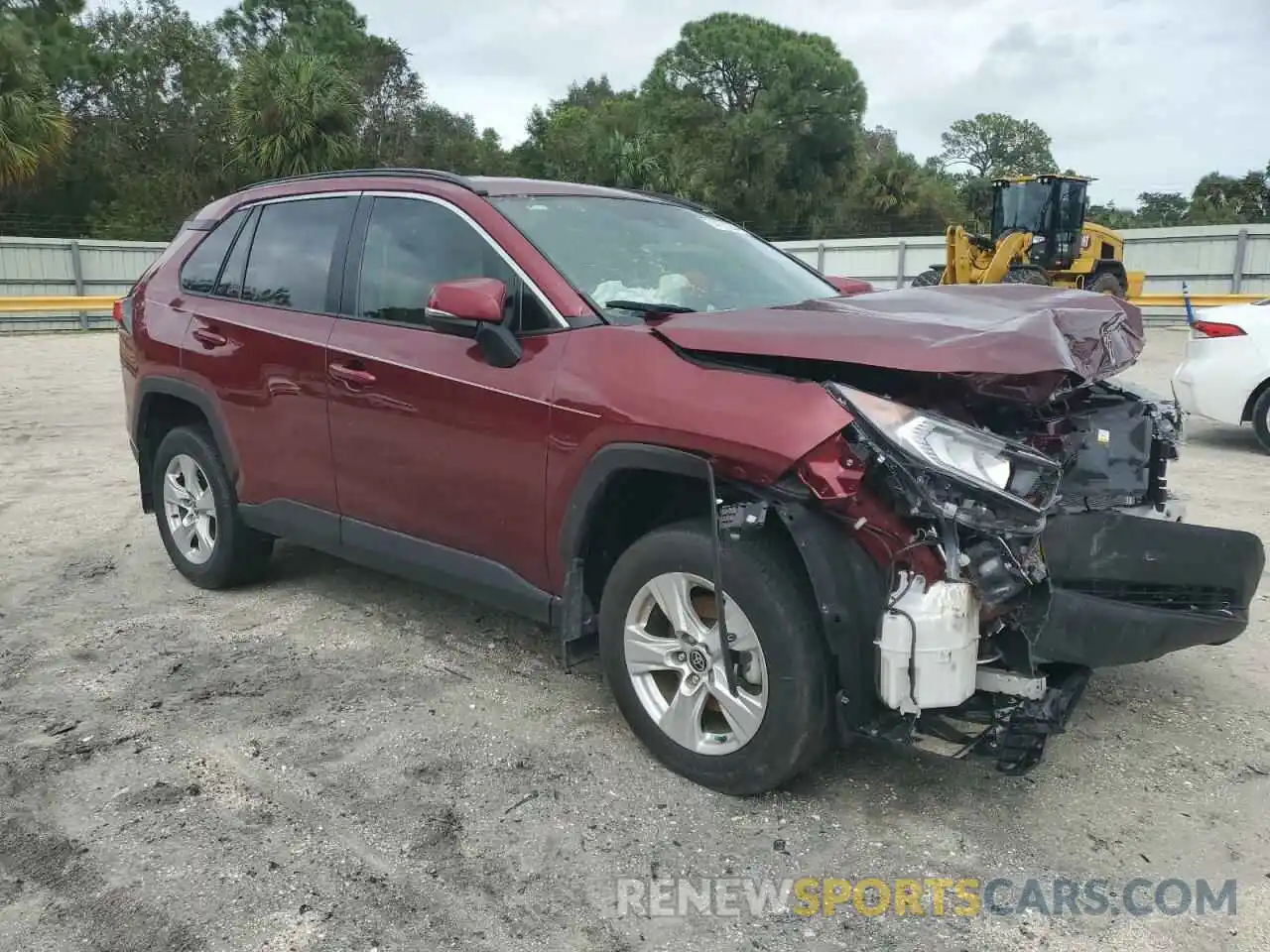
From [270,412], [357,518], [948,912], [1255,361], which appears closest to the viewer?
[948,912]

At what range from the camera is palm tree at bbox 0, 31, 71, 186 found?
943 inches

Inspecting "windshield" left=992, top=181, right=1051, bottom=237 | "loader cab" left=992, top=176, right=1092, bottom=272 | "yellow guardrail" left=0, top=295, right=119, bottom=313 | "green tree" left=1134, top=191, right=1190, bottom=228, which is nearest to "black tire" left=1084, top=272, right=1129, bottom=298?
"loader cab" left=992, top=176, right=1092, bottom=272

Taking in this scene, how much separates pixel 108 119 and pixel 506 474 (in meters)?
38.2

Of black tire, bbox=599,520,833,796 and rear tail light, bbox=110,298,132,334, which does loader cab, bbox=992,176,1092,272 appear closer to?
rear tail light, bbox=110,298,132,334

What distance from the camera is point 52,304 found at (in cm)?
2270

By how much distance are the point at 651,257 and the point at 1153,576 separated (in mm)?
2062

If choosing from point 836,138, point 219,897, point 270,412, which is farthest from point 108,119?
point 219,897

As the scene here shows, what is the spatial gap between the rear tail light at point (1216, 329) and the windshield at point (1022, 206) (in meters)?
12.2

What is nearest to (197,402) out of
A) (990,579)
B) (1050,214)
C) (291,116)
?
(990,579)

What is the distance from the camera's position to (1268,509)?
246 inches

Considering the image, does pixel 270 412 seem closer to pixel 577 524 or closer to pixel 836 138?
pixel 577 524

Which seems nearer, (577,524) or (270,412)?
(577,524)

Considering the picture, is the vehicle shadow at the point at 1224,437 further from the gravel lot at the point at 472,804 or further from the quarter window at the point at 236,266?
the quarter window at the point at 236,266

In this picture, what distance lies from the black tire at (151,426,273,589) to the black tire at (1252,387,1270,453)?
730 cm
